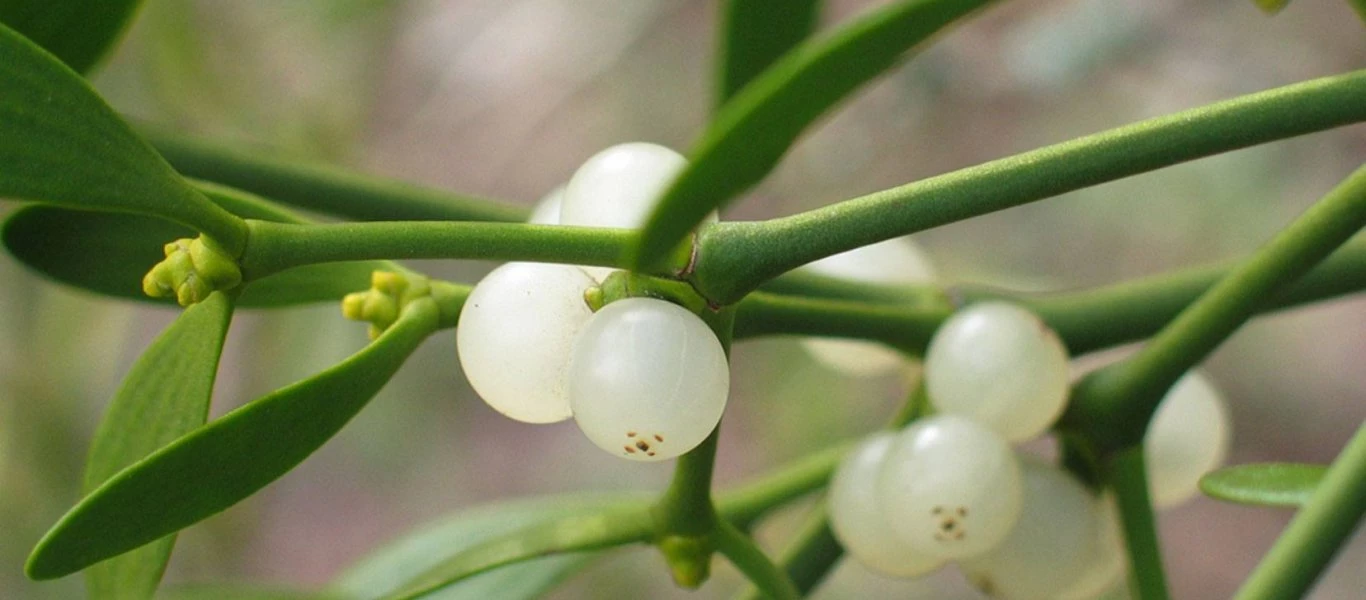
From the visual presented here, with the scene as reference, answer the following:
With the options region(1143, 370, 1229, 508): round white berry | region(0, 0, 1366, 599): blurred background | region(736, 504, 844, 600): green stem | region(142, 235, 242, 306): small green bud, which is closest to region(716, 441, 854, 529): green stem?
region(736, 504, 844, 600): green stem

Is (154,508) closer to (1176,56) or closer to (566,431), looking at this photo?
(1176,56)

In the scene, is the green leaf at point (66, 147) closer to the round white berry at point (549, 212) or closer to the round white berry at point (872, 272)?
the round white berry at point (549, 212)

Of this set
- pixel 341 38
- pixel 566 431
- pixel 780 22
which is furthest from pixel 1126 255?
pixel 780 22

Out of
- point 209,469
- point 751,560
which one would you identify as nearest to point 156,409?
point 209,469

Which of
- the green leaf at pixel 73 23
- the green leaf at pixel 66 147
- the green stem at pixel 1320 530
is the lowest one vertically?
the green stem at pixel 1320 530

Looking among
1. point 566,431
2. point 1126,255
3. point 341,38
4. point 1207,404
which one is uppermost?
point 341,38

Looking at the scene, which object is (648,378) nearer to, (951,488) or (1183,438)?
(951,488)

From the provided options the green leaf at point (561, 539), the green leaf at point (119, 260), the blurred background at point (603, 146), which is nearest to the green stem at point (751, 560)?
the green leaf at point (561, 539)
